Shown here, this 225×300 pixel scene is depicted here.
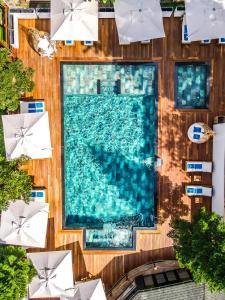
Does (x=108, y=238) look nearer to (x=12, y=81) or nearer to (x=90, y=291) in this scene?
(x=90, y=291)

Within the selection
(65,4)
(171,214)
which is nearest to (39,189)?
(171,214)

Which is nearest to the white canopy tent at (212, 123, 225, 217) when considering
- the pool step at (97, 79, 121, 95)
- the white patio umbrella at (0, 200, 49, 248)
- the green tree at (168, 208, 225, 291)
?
the green tree at (168, 208, 225, 291)

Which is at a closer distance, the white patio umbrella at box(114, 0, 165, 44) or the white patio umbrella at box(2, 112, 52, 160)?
the white patio umbrella at box(114, 0, 165, 44)

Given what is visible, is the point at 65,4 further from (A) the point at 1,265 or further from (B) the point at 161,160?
(A) the point at 1,265

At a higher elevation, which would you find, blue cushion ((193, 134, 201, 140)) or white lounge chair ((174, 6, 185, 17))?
white lounge chair ((174, 6, 185, 17))

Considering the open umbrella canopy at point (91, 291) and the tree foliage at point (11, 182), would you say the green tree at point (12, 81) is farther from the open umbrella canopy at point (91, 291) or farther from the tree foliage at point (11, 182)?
the open umbrella canopy at point (91, 291)

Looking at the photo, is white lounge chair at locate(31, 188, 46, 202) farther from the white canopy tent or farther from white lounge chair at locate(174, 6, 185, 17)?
white lounge chair at locate(174, 6, 185, 17)
